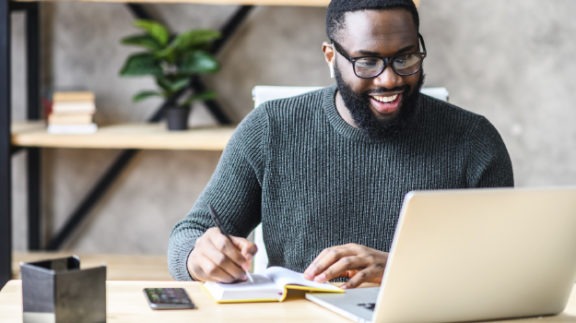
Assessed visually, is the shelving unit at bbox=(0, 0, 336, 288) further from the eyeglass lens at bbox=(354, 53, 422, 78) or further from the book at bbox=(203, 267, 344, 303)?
the book at bbox=(203, 267, 344, 303)

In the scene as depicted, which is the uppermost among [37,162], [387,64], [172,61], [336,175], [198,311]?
[387,64]

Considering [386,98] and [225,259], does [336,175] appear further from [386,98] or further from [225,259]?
[225,259]

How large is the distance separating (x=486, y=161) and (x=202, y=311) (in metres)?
0.71

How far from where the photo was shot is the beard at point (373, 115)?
1.73 m

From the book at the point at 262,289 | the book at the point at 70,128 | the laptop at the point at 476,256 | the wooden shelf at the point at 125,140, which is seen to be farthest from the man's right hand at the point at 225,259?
the book at the point at 70,128

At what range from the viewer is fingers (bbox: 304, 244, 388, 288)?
144cm

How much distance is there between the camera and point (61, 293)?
45.5 inches

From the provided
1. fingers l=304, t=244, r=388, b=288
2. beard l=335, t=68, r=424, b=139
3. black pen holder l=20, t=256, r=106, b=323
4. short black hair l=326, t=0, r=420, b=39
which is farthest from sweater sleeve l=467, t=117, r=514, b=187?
black pen holder l=20, t=256, r=106, b=323

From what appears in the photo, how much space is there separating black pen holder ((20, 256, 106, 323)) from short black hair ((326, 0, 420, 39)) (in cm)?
78

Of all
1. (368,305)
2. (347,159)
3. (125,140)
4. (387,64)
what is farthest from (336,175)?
(125,140)

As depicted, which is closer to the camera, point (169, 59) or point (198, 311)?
point (198, 311)

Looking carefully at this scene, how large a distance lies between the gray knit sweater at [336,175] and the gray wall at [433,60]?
1.20 m

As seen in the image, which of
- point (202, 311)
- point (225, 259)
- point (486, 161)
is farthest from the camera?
point (486, 161)

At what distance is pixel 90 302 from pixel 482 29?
2085 millimetres
